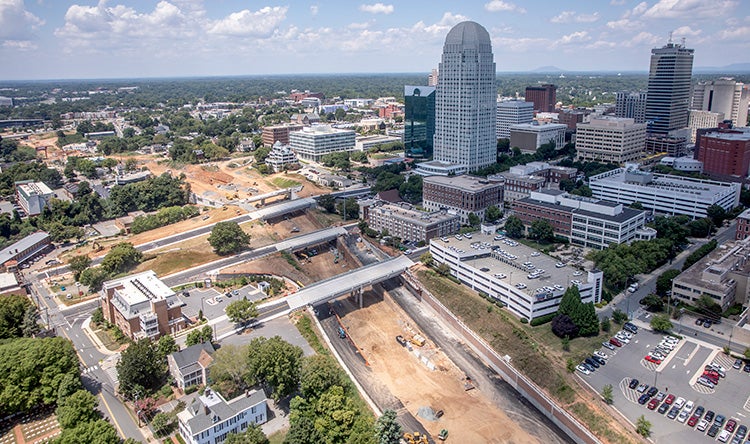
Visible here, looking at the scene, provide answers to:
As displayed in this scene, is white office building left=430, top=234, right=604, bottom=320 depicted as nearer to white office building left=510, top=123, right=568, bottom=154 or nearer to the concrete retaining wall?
the concrete retaining wall

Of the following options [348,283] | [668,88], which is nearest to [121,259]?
[348,283]

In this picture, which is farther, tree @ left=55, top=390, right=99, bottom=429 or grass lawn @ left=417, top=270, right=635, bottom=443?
grass lawn @ left=417, top=270, right=635, bottom=443

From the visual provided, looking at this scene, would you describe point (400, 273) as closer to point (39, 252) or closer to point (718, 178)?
point (39, 252)

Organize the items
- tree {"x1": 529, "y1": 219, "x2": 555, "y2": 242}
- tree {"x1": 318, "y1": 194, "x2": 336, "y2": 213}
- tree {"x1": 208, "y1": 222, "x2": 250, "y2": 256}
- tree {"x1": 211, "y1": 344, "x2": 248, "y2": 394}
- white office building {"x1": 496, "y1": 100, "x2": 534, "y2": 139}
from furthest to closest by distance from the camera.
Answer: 1. white office building {"x1": 496, "y1": 100, "x2": 534, "y2": 139}
2. tree {"x1": 318, "y1": 194, "x2": 336, "y2": 213}
3. tree {"x1": 529, "y1": 219, "x2": 555, "y2": 242}
4. tree {"x1": 208, "y1": 222, "x2": 250, "y2": 256}
5. tree {"x1": 211, "y1": 344, "x2": 248, "y2": 394}

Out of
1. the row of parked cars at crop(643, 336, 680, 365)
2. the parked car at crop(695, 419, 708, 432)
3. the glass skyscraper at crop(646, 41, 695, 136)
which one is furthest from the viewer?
the glass skyscraper at crop(646, 41, 695, 136)

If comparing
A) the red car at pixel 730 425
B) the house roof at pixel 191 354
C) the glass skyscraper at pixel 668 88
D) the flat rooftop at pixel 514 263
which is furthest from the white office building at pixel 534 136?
the house roof at pixel 191 354

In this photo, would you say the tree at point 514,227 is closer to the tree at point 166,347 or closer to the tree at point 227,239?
the tree at point 227,239

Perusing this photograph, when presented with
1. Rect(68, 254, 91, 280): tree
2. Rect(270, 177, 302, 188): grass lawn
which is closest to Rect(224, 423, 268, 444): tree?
Rect(68, 254, 91, 280): tree
